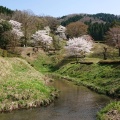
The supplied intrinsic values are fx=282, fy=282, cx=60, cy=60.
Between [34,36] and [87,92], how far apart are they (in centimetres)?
5953

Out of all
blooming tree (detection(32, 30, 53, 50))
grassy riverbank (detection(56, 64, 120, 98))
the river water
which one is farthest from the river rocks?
blooming tree (detection(32, 30, 53, 50))

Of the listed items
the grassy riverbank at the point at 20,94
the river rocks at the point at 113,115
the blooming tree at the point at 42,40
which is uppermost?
the blooming tree at the point at 42,40

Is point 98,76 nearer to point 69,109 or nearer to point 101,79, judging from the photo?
point 101,79

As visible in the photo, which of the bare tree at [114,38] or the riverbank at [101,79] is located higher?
the bare tree at [114,38]

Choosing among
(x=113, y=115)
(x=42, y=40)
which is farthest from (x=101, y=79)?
(x=42, y=40)

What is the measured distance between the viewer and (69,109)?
29094 mm

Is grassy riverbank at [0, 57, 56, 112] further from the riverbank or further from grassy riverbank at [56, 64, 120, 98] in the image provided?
grassy riverbank at [56, 64, 120, 98]

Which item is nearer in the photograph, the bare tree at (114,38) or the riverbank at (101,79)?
the riverbank at (101,79)

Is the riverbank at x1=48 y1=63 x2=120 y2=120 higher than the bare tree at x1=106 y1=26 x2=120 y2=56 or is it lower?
lower

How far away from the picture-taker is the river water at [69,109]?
85.3ft

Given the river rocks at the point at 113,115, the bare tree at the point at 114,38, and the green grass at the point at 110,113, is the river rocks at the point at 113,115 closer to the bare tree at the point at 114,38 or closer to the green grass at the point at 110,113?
the green grass at the point at 110,113

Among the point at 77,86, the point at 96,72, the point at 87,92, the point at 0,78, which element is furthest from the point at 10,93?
the point at 96,72

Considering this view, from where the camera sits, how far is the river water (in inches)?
1023

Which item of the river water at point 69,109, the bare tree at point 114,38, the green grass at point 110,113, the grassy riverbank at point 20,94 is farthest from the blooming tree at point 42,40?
the green grass at point 110,113
